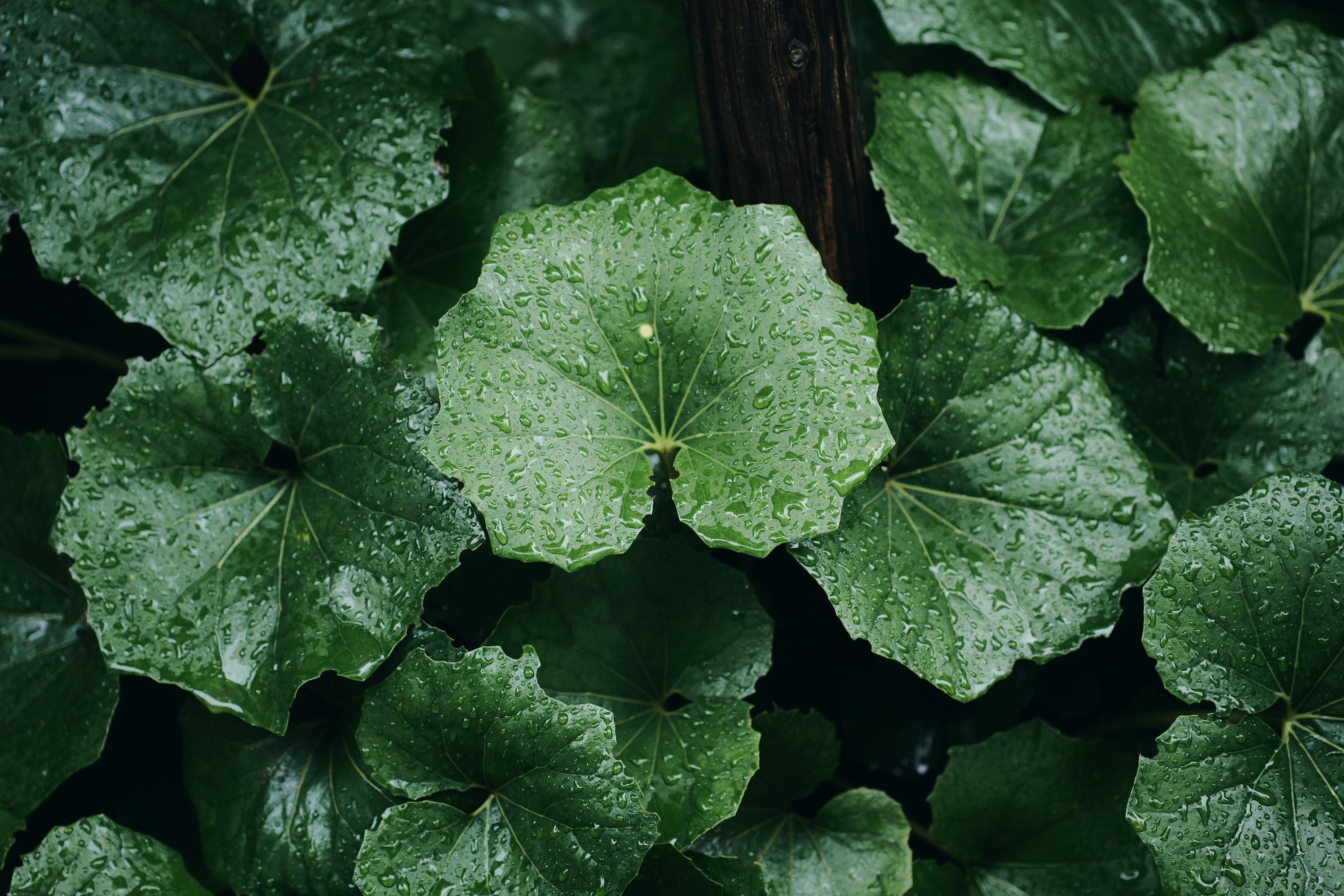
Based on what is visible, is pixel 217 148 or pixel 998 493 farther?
pixel 217 148

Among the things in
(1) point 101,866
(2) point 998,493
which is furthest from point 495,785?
(2) point 998,493

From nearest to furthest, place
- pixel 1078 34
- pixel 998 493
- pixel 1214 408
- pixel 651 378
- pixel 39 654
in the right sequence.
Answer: pixel 651 378
pixel 998 493
pixel 39 654
pixel 1214 408
pixel 1078 34

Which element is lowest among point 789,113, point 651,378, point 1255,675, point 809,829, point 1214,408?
point 809,829

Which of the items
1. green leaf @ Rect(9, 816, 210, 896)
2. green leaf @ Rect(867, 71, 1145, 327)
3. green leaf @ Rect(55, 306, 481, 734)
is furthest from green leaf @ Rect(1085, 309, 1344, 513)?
green leaf @ Rect(9, 816, 210, 896)

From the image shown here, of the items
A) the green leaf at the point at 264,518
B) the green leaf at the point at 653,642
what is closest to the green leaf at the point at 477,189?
the green leaf at the point at 264,518

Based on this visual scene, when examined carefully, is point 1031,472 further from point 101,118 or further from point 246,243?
point 101,118

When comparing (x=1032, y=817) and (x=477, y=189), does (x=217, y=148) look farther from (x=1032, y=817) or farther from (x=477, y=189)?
(x=1032, y=817)
